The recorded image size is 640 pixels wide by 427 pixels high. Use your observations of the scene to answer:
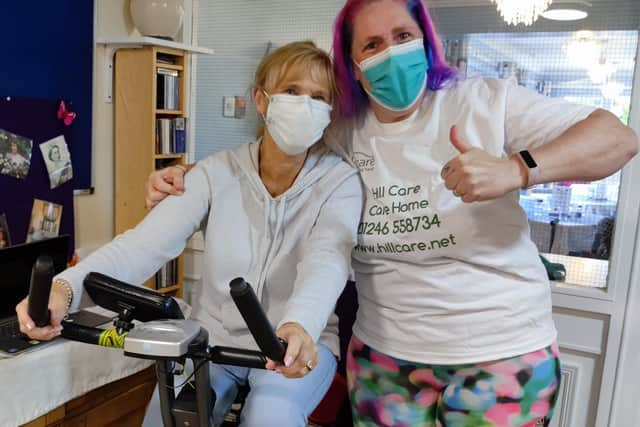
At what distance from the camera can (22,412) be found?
1.75 meters

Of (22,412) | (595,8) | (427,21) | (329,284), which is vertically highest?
(595,8)

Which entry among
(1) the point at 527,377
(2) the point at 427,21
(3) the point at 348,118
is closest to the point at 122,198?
(3) the point at 348,118

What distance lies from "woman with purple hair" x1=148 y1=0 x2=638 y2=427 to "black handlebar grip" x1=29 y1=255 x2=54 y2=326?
463mm

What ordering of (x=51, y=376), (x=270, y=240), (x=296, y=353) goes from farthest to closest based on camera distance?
(x=51, y=376), (x=270, y=240), (x=296, y=353)

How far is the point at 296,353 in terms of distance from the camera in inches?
38.5

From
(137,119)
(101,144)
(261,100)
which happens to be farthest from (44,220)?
(261,100)

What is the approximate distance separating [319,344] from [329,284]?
0.26 metres

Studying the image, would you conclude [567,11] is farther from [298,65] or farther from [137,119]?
[137,119]

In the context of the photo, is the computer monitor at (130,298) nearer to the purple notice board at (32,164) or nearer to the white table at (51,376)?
the white table at (51,376)

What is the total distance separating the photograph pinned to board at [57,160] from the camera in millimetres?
2486

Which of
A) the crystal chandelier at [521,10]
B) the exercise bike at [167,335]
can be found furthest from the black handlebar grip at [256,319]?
the crystal chandelier at [521,10]

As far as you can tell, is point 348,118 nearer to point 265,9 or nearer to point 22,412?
point 22,412

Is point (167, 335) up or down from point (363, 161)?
down

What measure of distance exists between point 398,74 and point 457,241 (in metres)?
0.40
